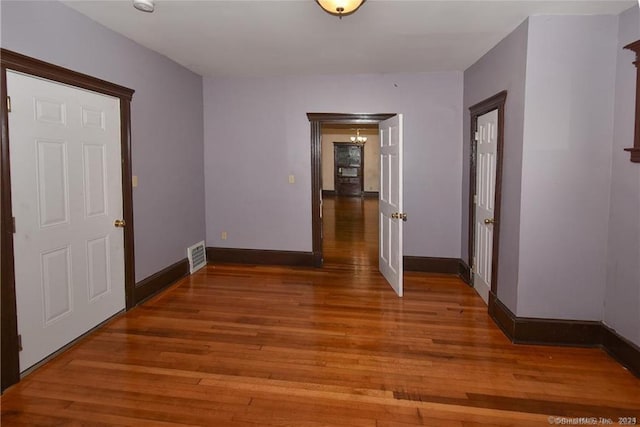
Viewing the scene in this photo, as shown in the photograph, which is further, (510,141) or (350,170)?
(350,170)

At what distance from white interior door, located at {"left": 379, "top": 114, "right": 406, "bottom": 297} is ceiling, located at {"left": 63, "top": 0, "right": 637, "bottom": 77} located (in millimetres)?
776

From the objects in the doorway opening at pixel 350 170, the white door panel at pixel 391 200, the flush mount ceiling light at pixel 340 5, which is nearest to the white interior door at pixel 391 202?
the white door panel at pixel 391 200

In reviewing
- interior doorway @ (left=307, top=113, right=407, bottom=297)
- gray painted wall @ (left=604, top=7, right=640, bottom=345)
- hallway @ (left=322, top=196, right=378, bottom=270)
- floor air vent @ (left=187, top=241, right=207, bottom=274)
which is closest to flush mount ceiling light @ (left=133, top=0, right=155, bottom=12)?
interior doorway @ (left=307, top=113, right=407, bottom=297)

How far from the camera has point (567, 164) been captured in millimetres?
3055

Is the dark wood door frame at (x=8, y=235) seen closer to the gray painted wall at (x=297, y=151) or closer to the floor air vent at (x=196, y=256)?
the floor air vent at (x=196, y=256)

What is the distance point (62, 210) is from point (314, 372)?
218 cm

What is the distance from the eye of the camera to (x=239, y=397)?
2.47 meters

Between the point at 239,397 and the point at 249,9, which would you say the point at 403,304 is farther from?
the point at 249,9

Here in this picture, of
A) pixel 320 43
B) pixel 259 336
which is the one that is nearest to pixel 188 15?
pixel 320 43

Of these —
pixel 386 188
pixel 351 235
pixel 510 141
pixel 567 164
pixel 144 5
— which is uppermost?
pixel 144 5

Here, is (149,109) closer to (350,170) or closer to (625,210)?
(625,210)

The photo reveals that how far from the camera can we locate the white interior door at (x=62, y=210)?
2658mm

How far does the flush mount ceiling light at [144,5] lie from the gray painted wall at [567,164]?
278 cm

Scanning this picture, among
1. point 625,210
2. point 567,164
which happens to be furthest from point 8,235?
point 625,210
